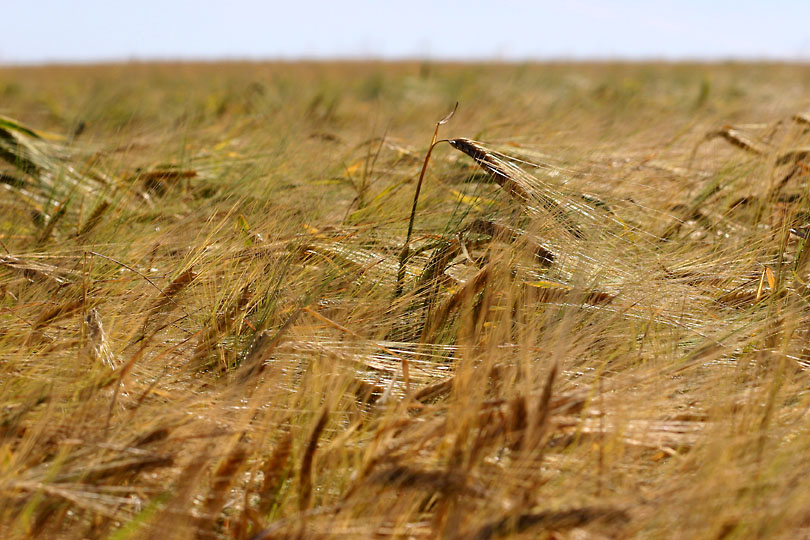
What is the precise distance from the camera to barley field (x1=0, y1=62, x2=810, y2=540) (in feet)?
2.48

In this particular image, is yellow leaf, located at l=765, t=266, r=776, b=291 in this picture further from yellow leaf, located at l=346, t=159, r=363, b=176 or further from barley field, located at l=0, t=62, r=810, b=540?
yellow leaf, located at l=346, t=159, r=363, b=176

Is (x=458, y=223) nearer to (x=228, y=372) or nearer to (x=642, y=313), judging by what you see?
(x=642, y=313)

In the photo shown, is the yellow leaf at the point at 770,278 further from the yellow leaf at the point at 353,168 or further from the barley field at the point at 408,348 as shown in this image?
the yellow leaf at the point at 353,168

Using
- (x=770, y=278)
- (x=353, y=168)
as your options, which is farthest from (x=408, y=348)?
(x=353, y=168)

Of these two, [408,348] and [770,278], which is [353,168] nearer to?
[408,348]

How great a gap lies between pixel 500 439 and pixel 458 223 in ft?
1.88

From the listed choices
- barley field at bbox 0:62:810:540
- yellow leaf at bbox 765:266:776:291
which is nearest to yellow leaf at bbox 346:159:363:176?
barley field at bbox 0:62:810:540

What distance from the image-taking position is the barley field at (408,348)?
2.48 feet

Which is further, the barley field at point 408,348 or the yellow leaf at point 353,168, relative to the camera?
the yellow leaf at point 353,168

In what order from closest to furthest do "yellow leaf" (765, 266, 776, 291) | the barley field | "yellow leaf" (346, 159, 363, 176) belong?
1. the barley field
2. "yellow leaf" (765, 266, 776, 291)
3. "yellow leaf" (346, 159, 363, 176)

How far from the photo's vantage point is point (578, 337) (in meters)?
1.07

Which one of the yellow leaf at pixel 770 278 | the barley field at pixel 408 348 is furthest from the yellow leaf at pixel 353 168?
the yellow leaf at pixel 770 278

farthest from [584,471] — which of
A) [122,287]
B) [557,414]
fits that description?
[122,287]

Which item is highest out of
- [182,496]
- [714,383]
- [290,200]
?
[290,200]
